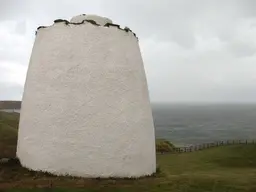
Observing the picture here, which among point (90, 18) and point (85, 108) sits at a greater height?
point (90, 18)

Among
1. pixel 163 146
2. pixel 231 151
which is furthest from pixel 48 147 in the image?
pixel 163 146

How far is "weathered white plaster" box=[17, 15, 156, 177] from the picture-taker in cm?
1309

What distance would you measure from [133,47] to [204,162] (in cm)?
1476

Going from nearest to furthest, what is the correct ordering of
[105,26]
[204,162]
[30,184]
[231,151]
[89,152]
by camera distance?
1. [30,184]
2. [89,152]
3. [105,26]
4. [204,162]
5. [231,151]

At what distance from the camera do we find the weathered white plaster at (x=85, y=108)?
515 inches

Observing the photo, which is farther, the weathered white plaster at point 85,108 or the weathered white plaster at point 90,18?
the weathered white plaster at point 90,18

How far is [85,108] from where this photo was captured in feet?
43.4

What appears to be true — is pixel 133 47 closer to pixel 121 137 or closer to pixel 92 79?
pixel 92 79

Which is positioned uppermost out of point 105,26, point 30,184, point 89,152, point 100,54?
point 105,26

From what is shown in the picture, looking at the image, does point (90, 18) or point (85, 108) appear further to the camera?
point (90, 18)

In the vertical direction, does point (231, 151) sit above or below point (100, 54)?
below

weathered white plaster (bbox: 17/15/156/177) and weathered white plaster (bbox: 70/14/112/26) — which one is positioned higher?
weathered white plaster (bbox: 70/14/112/26)

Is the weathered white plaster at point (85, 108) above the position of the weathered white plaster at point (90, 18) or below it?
below

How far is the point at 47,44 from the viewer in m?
14.2
